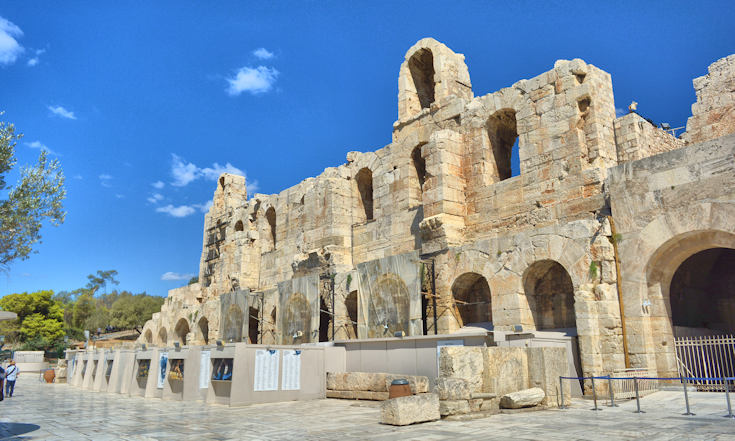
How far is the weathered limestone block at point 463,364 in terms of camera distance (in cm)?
863

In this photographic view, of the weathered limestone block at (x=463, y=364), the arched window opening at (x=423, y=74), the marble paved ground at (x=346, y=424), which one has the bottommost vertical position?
the marble paved ground at (x=346, y=424)

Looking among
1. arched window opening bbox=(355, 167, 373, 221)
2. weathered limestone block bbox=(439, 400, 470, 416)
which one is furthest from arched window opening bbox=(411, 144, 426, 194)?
weathered limestone block bbox=(439, 400, 470, 416)

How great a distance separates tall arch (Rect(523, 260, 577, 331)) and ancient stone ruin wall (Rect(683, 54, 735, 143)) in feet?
27.4

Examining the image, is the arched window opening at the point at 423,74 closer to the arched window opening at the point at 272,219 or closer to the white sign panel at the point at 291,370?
the arched window opening at the point at 272,219

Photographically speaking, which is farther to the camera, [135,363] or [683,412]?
[135,363]

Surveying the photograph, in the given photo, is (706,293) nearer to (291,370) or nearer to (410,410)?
(410,410)

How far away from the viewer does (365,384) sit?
11.3 meters

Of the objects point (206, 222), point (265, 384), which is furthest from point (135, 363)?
point (206, 222)

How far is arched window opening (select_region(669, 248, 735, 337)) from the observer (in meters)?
13.3

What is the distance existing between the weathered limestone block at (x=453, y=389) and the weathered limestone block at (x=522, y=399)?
0.84 metres

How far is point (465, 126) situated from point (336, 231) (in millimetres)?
6539

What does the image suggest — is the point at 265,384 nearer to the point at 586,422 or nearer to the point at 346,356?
the point at 346,356

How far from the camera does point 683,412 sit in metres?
7.86

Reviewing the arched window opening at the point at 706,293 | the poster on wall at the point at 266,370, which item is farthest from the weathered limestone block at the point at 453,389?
the arched window opening at the point at 706,293
